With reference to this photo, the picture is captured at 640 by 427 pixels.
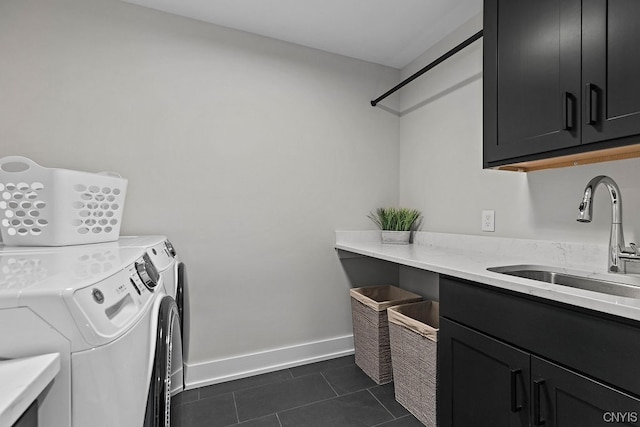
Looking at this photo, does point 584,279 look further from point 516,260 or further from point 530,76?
point 530,76

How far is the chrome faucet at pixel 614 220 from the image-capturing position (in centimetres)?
117

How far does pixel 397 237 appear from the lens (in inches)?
89.6

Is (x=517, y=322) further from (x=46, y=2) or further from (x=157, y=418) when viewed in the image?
(x=46, y=2)

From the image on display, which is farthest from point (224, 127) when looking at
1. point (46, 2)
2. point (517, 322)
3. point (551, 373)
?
point (551, 373)

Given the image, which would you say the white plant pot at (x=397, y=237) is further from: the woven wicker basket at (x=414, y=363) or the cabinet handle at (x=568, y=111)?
the cabinet handle at (x=568, y=111)

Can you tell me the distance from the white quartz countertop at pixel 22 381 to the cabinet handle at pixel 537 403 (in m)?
1.23

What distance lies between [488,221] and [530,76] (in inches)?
33.5

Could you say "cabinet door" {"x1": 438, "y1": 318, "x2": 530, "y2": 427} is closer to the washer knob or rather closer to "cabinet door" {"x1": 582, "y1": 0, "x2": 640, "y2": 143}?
"cabinet door" {"x1": 582, "y1": 0, "x2": 640, "y2": 143}

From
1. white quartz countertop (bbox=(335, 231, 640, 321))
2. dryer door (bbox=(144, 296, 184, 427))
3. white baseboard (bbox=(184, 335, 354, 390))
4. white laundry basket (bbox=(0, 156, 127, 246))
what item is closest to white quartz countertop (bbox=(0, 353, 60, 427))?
dryer door (bbox=(144, 296, 184, 427))

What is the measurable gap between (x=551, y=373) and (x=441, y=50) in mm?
2067

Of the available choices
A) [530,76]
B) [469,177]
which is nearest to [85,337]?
[530,76]

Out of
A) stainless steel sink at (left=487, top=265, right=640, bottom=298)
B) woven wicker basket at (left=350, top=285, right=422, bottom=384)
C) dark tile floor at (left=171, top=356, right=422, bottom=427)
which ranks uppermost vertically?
stainless steel sink at (left=487, top=265, right=640, bottom=298)

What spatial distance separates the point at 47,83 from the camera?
1654mm

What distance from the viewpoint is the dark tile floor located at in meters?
1.60
